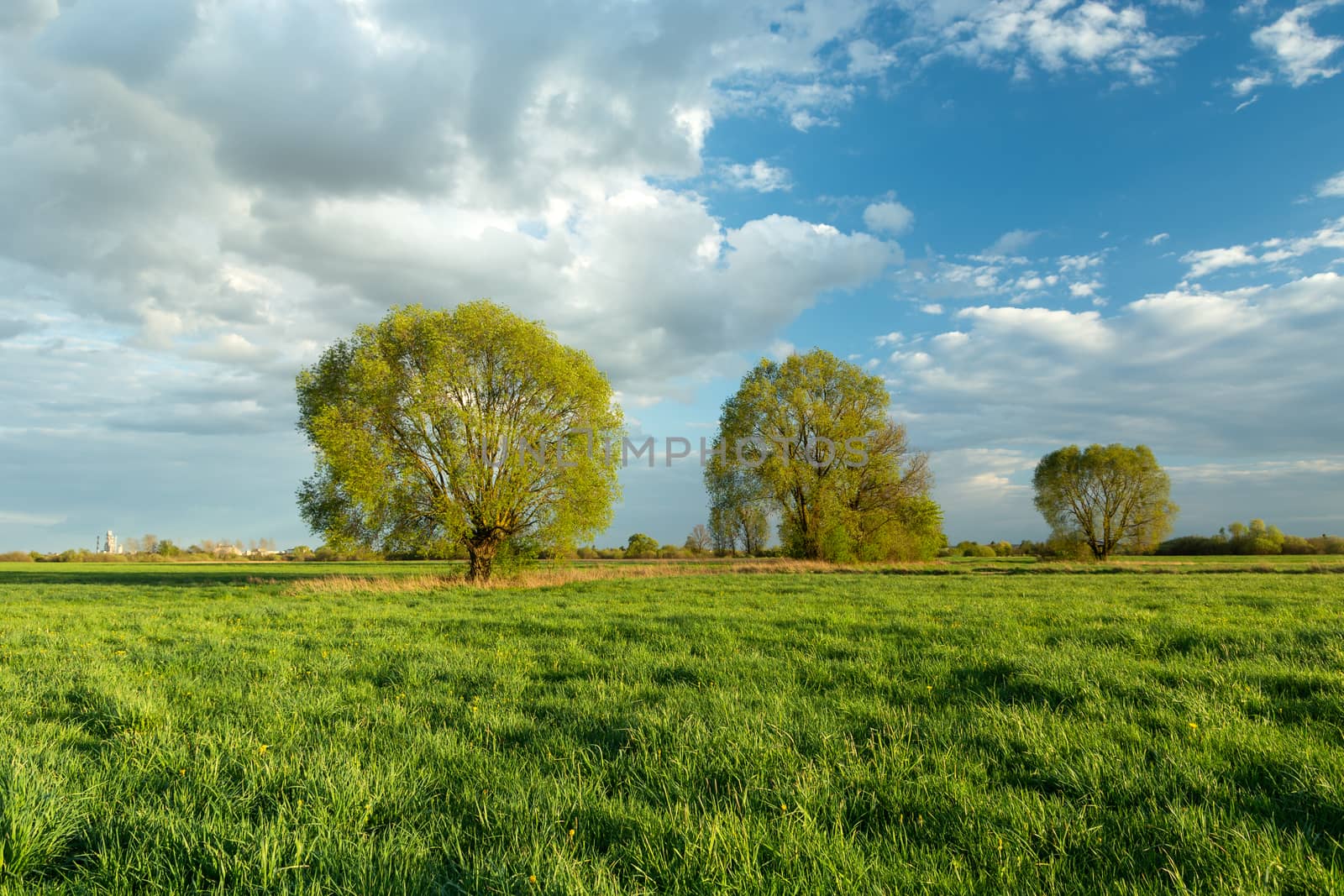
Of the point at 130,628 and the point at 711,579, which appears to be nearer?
the point at 130,628

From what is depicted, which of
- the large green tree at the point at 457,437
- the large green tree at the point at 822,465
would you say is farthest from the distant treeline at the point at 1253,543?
the large green tree at the point at 457,437

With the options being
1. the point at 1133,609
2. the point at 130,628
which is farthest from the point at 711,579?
the point at 130,628

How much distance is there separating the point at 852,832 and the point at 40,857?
4.43 m

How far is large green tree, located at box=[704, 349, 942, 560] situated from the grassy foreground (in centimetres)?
3137

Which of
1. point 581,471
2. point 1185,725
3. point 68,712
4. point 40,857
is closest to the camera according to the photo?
point 40,857

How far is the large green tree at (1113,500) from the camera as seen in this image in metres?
59.6

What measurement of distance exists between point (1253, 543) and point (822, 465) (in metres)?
80.6

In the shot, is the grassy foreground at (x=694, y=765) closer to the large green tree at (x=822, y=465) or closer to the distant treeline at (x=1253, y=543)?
the large green tree at (x=822, y=465)

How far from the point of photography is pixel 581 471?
29203 mm

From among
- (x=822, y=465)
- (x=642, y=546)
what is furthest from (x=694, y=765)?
(x=642, y=546)

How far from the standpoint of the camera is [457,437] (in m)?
27.5

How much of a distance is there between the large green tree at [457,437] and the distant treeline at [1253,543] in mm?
94201

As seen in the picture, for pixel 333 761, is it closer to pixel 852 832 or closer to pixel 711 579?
pixel 852 832

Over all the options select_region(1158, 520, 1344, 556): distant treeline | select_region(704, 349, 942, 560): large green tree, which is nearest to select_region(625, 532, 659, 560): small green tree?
select_region(704, 349, 942, 560): large green tree
